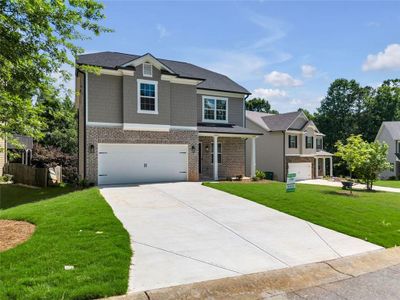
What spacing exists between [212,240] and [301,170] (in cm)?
2846

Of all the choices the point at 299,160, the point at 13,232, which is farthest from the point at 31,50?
the point at 299,160

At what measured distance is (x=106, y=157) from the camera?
17.9m

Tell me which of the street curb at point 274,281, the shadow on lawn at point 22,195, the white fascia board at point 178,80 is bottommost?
the street curb at point 274,281

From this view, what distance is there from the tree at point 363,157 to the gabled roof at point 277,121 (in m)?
11.9

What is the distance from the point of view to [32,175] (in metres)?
20.4

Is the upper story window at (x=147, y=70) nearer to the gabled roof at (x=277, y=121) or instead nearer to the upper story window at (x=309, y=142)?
the gabled roof at (x=277, y=121)

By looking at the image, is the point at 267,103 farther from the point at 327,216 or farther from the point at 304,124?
the point at 327,216

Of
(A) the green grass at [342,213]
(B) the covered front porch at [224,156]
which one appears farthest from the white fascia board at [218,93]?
(A) the green grass at [342,213]

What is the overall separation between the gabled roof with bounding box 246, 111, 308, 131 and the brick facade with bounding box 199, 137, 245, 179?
10.2 m

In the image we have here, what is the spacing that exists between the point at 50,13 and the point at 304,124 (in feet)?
103

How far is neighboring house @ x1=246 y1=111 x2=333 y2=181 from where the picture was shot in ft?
108

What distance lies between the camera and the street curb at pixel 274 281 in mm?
5082

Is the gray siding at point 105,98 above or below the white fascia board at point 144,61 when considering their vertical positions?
below

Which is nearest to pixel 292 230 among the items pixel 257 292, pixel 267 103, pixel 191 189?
pixel 257 292
